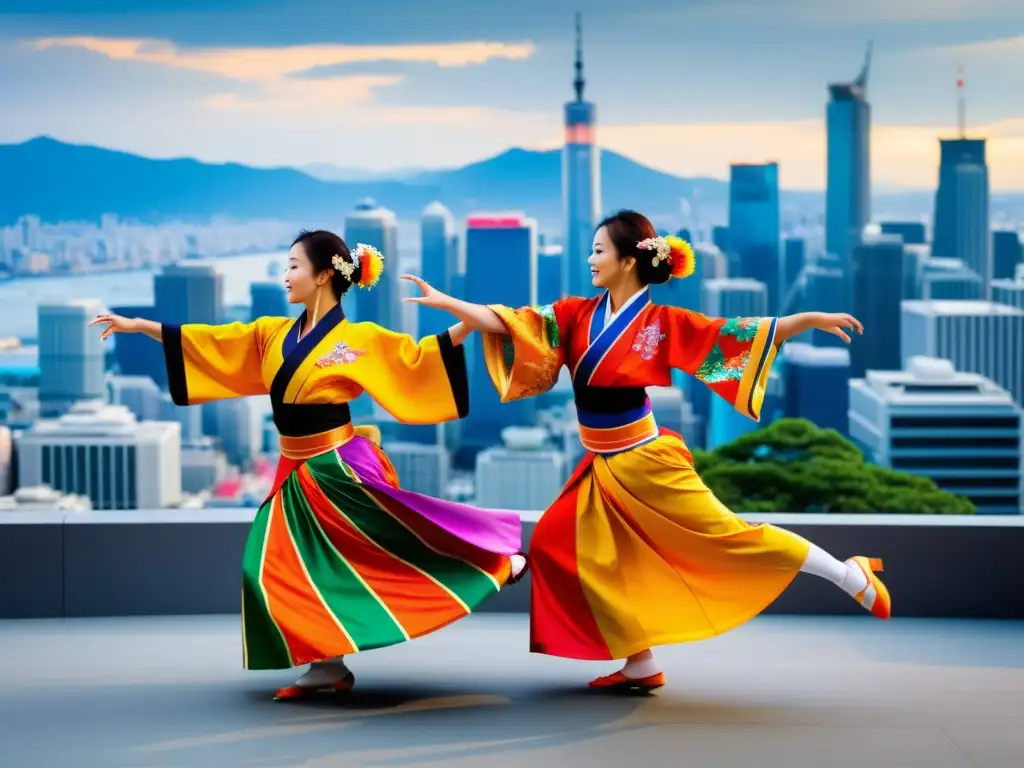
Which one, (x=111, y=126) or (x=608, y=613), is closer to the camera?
(x=608, y=613)

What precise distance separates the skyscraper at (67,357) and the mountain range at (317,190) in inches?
127

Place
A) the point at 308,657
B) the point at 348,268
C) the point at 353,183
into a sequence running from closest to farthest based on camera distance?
the point at 308,657
the point at 348,268
the point at 353,183

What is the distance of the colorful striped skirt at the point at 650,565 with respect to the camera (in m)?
3.25

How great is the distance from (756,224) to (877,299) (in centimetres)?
388

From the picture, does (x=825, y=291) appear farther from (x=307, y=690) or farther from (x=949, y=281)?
(x=307, y=690)

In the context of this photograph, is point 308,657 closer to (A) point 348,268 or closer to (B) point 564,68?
(A) point 348,268

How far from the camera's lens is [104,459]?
2652 cm

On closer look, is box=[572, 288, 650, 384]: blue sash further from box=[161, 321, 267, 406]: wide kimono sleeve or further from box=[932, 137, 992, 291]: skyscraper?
box=[932, 137, 992, 291]: skyscraper

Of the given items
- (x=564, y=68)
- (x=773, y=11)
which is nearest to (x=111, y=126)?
(x=564, y=68)

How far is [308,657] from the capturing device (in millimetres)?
3141

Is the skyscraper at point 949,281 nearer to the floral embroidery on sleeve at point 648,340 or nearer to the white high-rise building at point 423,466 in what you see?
the white high-rise building at point 423,466

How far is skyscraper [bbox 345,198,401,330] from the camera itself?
27.5 meters

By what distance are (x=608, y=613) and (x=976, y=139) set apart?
1523 inches

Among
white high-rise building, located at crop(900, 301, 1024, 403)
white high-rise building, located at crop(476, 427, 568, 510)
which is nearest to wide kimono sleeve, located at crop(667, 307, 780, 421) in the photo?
white high-rise building, located at crop(476, 427, 568, 510)
